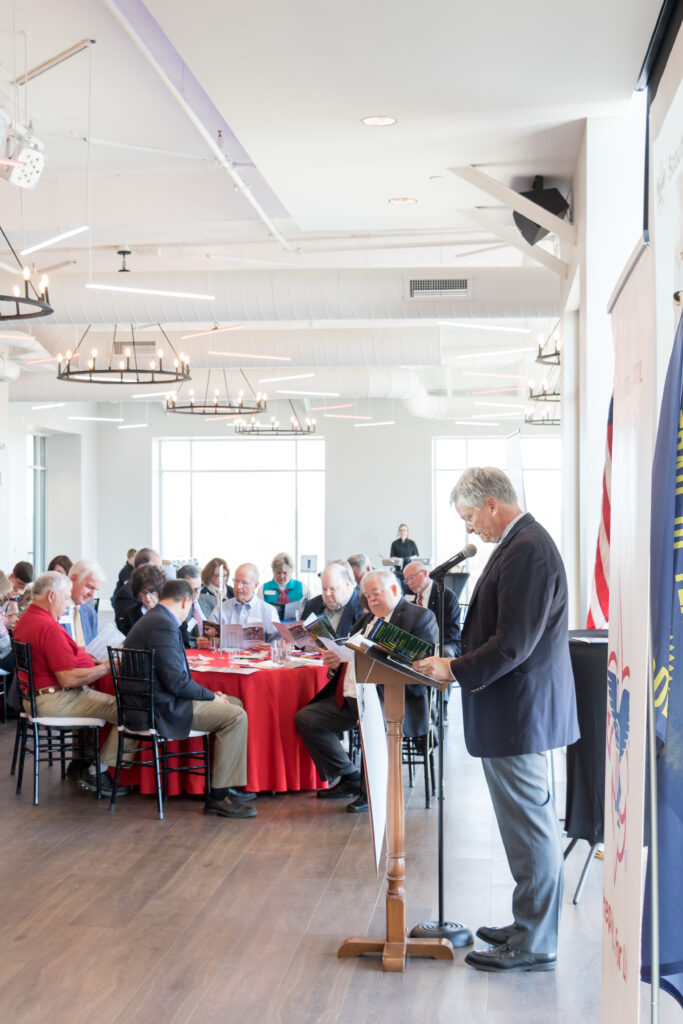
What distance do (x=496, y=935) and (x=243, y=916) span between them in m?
1.07

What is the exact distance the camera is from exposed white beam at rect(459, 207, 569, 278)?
7.65 metres

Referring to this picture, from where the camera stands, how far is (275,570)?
34.5 feet

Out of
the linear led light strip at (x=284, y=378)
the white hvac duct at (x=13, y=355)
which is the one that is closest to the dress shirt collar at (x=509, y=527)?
the white hvac duct at (x=13, y=355)

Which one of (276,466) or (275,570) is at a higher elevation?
(276,466)

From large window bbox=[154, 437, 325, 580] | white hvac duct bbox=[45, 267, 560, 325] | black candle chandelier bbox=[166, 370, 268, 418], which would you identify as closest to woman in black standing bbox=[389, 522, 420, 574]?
large window bbox=[154, 437, 325, 580]

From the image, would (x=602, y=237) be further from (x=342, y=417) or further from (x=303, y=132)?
(x=342, y=417)

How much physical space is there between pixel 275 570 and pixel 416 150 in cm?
475

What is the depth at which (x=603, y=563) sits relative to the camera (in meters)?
4.91

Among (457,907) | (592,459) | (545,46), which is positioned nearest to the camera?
(457,907)

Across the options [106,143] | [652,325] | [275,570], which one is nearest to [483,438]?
[275,570]

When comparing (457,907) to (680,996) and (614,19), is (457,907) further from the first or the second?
(614,19)

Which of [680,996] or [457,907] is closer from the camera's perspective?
[680,996]

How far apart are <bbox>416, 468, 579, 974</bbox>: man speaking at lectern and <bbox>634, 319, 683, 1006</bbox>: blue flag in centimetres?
169

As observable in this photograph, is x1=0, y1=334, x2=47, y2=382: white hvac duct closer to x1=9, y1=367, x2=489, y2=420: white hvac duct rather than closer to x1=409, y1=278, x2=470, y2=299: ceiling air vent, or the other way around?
x1=9, y1=367, x2=489, y2=420: white hvac duct
